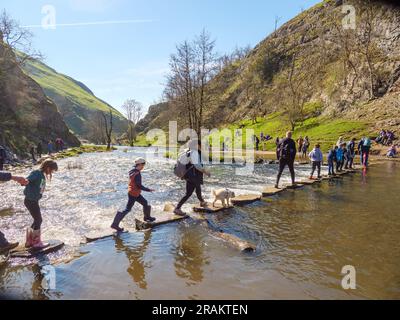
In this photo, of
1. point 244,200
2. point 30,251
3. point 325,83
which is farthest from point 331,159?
point 325,83

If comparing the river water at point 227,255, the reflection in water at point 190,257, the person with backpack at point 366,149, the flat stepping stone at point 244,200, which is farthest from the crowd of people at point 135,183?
the person with backpack at point 366,149

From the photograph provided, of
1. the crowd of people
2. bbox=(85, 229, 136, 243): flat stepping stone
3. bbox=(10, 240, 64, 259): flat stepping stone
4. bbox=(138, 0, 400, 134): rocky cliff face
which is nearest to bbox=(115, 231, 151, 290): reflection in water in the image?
bbox=(85, 229, 136, 243): flat stepping stone

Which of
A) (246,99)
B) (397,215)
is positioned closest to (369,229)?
(397,215)

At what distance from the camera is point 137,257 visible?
257 inches

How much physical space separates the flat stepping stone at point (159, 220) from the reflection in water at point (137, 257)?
0.40 meters

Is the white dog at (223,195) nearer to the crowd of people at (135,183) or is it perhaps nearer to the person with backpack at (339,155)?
the crowd of people at (135,183)

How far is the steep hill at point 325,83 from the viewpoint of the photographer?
134ft

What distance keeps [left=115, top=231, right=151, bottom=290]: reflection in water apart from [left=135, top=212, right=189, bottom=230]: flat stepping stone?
0.40 m

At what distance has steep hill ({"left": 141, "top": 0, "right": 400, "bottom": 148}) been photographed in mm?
40781

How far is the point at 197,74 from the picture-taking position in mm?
35906

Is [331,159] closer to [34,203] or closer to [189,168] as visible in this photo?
[189,168]

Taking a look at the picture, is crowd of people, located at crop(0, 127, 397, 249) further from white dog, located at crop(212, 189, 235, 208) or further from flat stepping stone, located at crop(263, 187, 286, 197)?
flat stepping stone, located at crop(263, 187, 286, 197)

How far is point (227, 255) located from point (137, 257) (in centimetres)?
187
